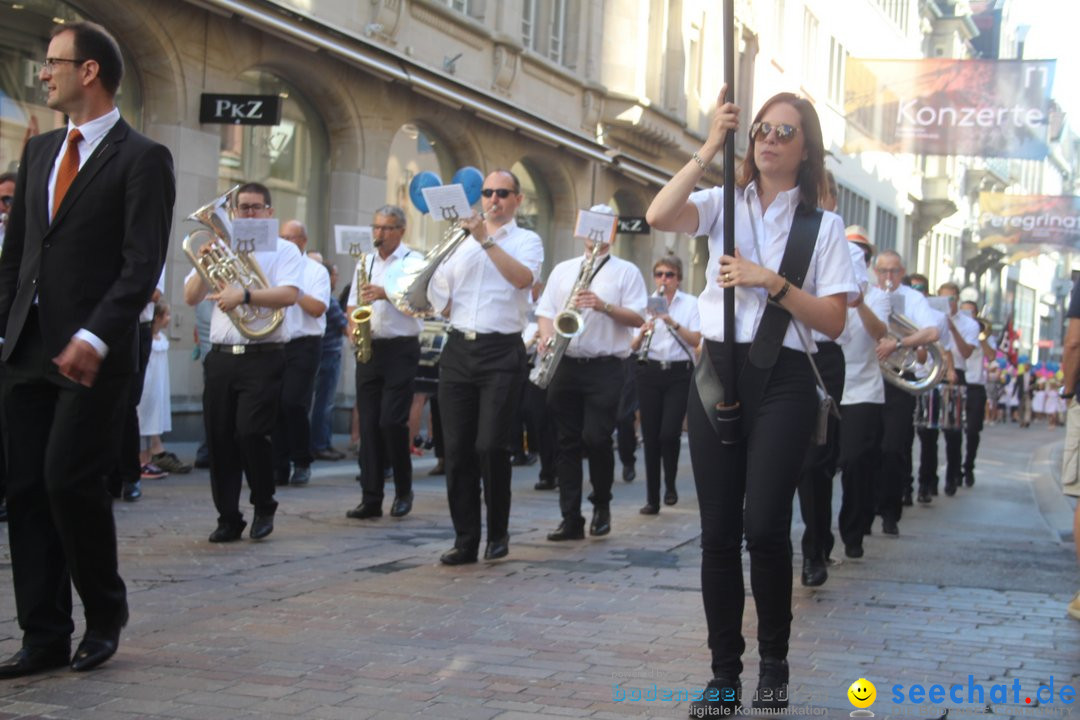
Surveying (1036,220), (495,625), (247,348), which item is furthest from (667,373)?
(1036,220)

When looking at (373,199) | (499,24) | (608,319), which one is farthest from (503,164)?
(608,319)

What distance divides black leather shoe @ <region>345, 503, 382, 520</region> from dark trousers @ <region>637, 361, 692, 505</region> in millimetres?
2755

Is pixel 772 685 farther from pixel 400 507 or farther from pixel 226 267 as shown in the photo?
pixel 400 507

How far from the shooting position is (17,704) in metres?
4.78

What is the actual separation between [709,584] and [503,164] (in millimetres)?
19602

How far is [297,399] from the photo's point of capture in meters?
13.0

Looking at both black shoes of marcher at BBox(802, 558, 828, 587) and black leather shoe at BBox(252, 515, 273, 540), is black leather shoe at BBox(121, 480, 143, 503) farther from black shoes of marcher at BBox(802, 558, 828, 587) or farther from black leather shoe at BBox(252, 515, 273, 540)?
black shoes of marcher at BBox(802, 558, 828, 587)

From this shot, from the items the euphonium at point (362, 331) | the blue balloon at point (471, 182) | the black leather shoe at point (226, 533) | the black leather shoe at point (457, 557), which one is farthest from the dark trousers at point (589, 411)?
the blue balloon at point (471, 182)

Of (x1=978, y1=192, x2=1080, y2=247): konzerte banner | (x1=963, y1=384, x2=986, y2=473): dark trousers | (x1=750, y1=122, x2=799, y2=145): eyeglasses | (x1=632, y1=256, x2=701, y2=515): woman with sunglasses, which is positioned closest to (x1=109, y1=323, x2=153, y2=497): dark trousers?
(x1=632, y1=256, x2=701, y2=515): woman with sunglasses

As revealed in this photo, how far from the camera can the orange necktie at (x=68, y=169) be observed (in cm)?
528

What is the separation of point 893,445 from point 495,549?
418 cm

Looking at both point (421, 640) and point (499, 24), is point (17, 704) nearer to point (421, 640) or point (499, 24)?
point (421, 640)

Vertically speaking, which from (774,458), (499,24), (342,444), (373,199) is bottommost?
(342,444)

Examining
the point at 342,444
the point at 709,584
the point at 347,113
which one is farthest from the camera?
the point at 347,113
